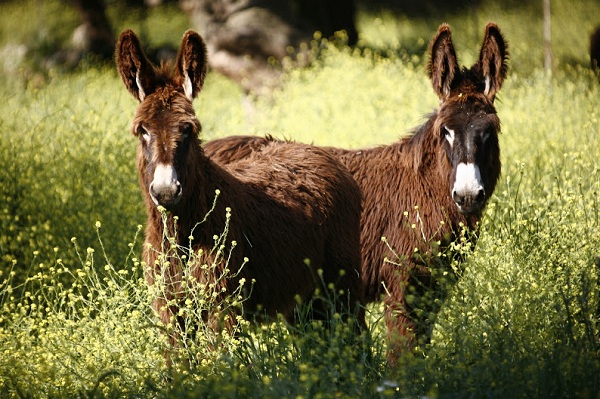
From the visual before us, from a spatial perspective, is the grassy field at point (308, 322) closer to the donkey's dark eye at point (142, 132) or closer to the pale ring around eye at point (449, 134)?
the pale ring around eye at point (449, 134)

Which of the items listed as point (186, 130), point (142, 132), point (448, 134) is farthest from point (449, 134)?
point (142, 132)

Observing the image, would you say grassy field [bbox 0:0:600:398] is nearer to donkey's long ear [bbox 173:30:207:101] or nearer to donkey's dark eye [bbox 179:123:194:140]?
donkey's dark eye [bbox 179:123:194:140]

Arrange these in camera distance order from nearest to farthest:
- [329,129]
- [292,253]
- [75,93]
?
[292,253] < [329,129] < [75,93]

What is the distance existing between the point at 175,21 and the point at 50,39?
10.9 ft

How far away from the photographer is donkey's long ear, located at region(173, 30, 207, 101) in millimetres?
5184

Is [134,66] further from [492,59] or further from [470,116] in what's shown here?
[492,59]

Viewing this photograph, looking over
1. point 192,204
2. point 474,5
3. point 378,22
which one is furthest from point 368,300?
point 378,22

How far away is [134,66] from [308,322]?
195 cm

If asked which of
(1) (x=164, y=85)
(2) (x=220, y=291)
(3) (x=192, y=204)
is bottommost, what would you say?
(2) (x=220, y=291)

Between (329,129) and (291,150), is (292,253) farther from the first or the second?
(329,129)

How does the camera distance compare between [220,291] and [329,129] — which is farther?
[329,129]

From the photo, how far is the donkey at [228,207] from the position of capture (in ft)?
15.8

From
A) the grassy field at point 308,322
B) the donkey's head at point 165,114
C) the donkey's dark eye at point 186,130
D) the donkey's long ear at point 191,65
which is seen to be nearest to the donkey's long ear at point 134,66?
the donkey's head at point 165,114

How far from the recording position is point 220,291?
4672mm
